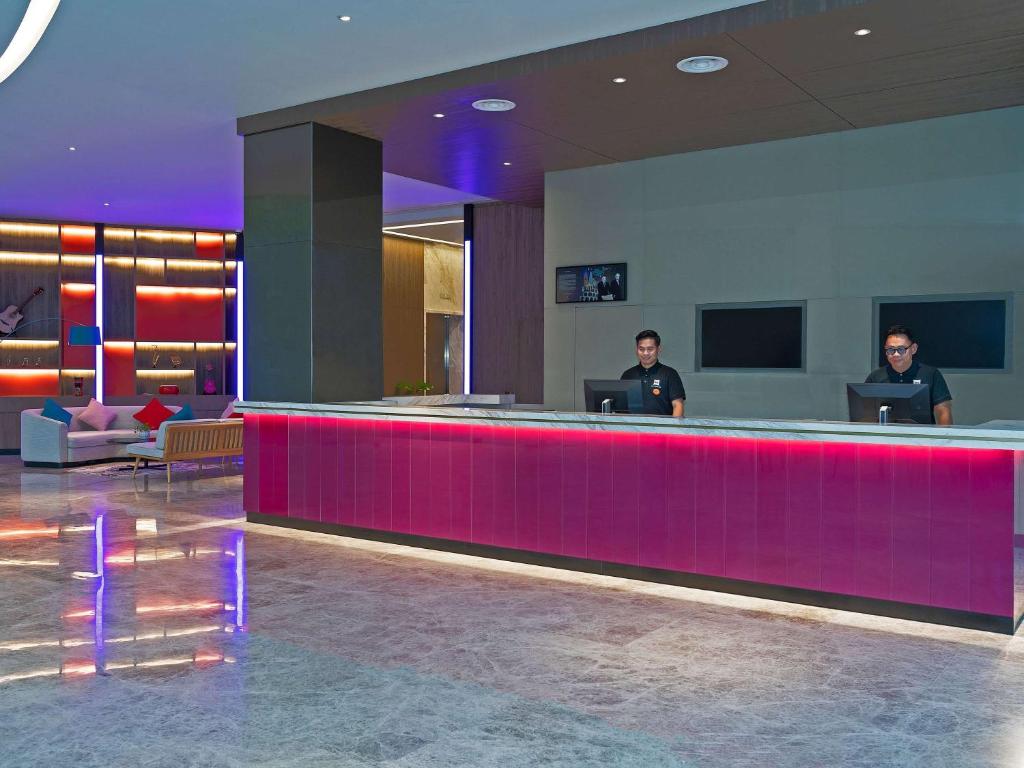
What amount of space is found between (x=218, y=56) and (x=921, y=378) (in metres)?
4.97

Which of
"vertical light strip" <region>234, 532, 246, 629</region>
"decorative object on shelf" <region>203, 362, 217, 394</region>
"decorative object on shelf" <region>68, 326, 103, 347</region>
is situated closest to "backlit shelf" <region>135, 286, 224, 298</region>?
"decorative object on shelf" <region>203, 362, 217, 394</region>

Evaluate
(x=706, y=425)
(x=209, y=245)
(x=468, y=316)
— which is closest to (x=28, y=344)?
(x=209, y=245)

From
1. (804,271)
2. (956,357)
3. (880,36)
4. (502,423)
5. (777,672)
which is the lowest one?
(777,672)

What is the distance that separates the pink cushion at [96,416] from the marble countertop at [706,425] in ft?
21.1

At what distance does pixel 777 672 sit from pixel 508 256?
8366mm

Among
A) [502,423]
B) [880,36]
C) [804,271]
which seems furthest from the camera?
[804,271]

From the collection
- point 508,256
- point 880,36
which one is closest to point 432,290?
point 508,256

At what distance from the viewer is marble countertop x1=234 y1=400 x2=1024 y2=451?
4627 mm

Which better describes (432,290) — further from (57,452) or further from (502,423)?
(502,423)

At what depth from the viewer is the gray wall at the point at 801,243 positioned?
6727mm

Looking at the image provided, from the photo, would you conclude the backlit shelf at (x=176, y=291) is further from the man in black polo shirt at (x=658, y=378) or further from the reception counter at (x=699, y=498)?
the man in black polo shirt at (x=658, y=378)

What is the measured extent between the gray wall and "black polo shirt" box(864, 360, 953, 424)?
168cm

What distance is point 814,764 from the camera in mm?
3047

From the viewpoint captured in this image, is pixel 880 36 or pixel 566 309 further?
pixel 566 309
